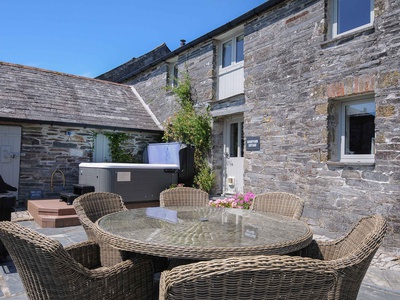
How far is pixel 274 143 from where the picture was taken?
670 centimetres

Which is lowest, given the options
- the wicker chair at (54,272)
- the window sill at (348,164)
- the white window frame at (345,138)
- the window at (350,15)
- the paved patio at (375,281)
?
the paved patio at (375,281)

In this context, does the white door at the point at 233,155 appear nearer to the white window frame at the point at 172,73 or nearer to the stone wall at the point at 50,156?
the white window frame at the point at 172,73

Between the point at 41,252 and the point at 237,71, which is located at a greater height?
the point at 237,71

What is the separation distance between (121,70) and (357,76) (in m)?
13.8

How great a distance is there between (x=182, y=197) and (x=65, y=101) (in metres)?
7.26

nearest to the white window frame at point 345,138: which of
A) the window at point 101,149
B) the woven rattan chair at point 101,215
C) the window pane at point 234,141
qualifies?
the window pane at point 234,141

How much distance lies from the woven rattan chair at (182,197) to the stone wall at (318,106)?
284 cm

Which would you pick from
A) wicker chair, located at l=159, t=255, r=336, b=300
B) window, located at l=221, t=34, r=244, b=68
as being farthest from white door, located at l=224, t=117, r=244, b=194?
wicker chair, located at l=159, t=255, r=336, b=300

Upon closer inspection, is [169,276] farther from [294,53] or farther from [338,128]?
[294,53]

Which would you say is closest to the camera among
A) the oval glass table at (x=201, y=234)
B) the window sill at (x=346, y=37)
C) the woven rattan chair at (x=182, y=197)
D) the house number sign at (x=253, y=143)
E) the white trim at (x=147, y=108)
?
the oval glass table at (x=201, y=234)

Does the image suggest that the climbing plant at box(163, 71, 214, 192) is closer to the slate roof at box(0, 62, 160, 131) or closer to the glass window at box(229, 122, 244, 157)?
the glass window at box(229, 122, 244, 157)

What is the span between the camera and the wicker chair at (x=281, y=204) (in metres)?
3.28

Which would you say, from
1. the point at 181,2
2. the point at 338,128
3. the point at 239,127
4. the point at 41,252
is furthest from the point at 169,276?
the point at 181,2

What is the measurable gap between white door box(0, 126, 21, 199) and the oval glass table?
661 cm
